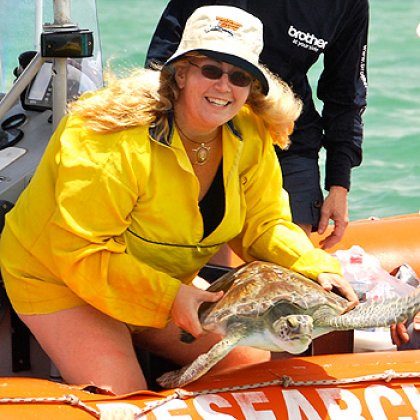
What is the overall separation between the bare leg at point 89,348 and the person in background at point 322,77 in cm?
86

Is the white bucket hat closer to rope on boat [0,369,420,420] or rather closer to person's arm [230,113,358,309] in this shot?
person's arm [230,113,358,309]

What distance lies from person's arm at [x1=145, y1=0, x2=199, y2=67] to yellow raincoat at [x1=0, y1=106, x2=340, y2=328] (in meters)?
0.49

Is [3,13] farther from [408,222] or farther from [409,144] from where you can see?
[409,144]

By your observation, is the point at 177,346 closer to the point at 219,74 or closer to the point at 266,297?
the point at 266,297

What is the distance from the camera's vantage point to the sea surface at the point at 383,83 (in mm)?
7484

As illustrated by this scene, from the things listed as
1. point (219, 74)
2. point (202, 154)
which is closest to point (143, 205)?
point (202, 154)

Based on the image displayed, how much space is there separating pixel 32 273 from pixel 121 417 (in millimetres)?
488

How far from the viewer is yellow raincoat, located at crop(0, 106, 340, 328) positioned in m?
2.84

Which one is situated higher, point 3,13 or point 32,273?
point 3,13

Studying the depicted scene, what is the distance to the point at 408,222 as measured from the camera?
4234 mm

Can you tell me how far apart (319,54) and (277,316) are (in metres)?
1.20

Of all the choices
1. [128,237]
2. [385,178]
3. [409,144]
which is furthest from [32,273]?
[409,144]

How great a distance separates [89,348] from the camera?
298 cm

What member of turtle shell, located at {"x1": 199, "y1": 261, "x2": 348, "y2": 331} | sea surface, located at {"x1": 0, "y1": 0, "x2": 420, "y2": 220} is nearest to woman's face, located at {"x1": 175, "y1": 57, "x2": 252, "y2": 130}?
turtle shell, located at {"x1": 199, "y1": 261, "x2": 348, "y2": 331}
